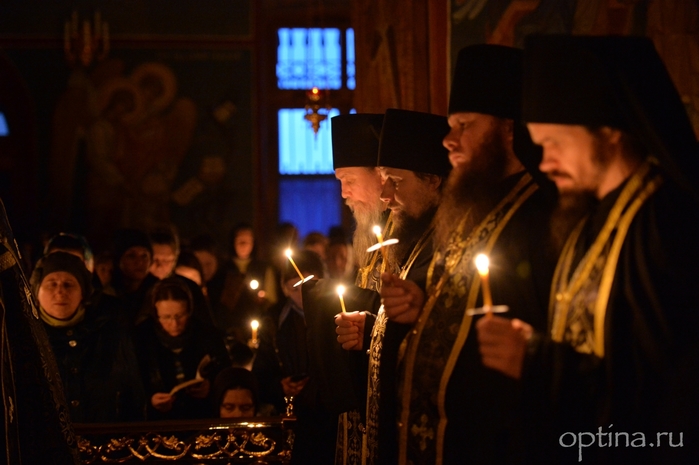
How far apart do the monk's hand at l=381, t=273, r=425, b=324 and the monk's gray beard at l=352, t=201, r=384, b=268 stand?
55.6 inches

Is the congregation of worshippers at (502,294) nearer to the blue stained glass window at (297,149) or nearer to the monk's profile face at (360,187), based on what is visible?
the monk's profile face at (360,187)

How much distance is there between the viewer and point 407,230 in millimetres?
4012

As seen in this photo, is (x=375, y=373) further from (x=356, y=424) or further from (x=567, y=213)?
(x=567, y=213)

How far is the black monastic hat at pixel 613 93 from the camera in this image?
7.21ft

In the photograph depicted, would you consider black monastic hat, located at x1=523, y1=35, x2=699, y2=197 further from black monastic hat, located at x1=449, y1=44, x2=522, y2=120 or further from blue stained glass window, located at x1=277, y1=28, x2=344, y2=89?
blue stained glass window, located at x1=277, y1=28, x2=344, y2=89

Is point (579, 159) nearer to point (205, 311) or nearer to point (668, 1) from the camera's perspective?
point (668, 1)

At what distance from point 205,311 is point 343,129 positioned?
5.38ft

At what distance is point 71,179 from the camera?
14.3 m

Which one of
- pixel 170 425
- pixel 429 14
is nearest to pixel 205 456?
pixel 170 425

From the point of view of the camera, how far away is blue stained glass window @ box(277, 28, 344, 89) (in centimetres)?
1516

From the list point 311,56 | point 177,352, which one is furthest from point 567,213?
point 311,56

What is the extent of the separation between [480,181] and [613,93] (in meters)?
0.80

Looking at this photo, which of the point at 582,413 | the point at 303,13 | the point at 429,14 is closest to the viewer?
the point at 582,413

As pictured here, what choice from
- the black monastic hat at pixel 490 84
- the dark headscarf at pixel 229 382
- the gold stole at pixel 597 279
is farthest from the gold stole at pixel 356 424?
the gold stole at pixel 597 279
